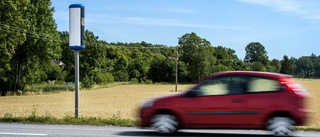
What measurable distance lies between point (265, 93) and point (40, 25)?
2192 inches

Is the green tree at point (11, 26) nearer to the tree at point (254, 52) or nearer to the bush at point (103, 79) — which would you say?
the bush at point (103, 79)

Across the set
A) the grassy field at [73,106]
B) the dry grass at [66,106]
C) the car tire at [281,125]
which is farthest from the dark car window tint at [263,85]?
the dry grass at [66,106]

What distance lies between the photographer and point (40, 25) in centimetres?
6069

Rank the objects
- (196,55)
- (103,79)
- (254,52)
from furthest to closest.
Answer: (254,52) < (196,55) < (103,79)

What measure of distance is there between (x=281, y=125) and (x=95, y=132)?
4.07 metres

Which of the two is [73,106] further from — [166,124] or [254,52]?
[254,52]

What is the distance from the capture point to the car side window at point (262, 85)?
8.93 m

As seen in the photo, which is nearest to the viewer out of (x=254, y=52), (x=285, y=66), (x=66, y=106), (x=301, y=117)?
(x=301, y=117)

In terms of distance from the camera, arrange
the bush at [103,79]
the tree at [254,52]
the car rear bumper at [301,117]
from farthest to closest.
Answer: the tree at [254,52], the bush at [103,79], the car rear bumper at [301,117]

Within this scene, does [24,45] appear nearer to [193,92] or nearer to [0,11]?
[0,11]

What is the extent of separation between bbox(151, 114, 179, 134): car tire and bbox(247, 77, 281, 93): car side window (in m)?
1.77

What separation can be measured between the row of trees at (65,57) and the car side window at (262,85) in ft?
140

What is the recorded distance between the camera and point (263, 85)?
29.5 feet

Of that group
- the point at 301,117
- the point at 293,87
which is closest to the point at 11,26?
the point at 293,87
